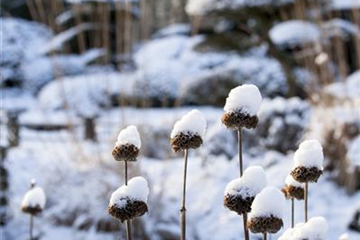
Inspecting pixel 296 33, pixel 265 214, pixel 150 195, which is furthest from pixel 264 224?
pixel 296 33

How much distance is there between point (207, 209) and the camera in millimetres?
2553

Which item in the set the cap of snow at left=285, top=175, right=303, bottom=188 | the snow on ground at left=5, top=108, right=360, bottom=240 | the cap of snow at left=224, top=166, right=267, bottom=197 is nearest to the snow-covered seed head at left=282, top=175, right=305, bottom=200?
the cap of snow at left=285, top=175, right=303, bottom=188

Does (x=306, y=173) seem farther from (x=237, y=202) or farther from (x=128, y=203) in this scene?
(x=128, y=203)

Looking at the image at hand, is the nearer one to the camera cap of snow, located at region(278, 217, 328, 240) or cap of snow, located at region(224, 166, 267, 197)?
cap of snow, located at region(278, 217, 328, 240)

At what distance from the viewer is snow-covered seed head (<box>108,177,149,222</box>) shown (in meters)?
0.75

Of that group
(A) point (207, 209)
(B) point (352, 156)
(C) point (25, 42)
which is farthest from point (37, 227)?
(C) point (25, 42)

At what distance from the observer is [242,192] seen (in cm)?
76

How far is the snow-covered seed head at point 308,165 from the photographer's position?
747 millimetres

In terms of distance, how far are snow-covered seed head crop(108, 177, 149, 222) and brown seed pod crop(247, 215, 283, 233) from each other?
0.15 m

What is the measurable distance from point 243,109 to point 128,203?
0.63 feet

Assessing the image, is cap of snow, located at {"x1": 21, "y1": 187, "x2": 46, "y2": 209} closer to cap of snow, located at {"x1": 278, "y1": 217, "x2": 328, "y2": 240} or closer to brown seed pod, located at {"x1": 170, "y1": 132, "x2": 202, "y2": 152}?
brown seed pod, located at {"x1": 170, "y1": 132, "x2": 202, "y2": 152}

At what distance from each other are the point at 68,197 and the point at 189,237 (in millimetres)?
554

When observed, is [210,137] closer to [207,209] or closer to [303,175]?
[207,209]

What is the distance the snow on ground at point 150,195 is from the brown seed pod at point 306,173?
56.2 inches
